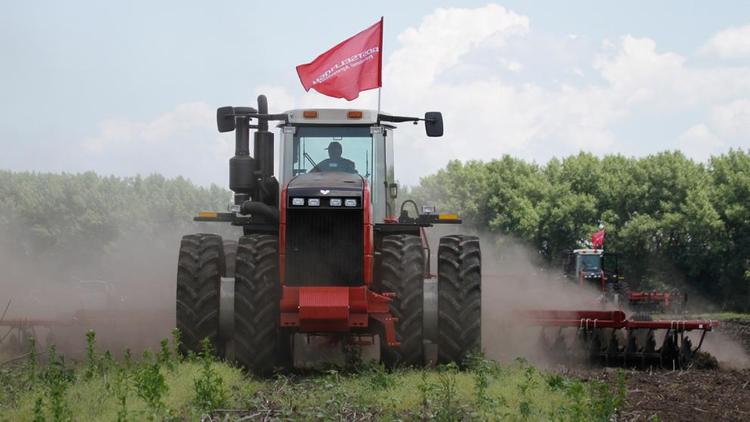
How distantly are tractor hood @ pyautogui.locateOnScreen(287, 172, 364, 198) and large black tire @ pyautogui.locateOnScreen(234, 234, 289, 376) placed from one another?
0.83 m

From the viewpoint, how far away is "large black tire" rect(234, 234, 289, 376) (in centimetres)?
1370

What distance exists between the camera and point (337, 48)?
1788cm

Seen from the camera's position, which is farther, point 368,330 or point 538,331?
point 538,331

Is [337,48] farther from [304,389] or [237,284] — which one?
[304,389]

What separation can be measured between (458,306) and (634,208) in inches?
2221

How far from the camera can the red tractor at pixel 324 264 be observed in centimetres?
1370

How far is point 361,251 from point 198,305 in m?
2.26

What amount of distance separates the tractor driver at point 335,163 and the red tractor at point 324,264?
0.01 m

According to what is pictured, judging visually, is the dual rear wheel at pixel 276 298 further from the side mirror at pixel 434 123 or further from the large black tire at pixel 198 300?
the side mirror at pixel 434 123

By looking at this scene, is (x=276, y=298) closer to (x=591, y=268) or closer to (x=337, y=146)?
(x=337, y=146)

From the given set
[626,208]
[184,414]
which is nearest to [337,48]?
[184,414]

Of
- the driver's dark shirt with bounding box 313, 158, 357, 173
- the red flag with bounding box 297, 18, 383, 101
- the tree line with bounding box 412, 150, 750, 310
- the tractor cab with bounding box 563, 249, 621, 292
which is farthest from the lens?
Result: the tree line with bounding box 412, 150, 750, 310

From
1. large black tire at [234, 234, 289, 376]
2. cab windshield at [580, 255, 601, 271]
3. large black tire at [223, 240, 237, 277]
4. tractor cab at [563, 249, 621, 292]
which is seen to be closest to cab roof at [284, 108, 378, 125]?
large black tire at [234, 234, 289, 376]

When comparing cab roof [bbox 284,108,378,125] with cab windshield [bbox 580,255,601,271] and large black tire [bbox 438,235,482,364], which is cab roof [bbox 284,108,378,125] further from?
cab windshield [bbox 580,255,601,271]
